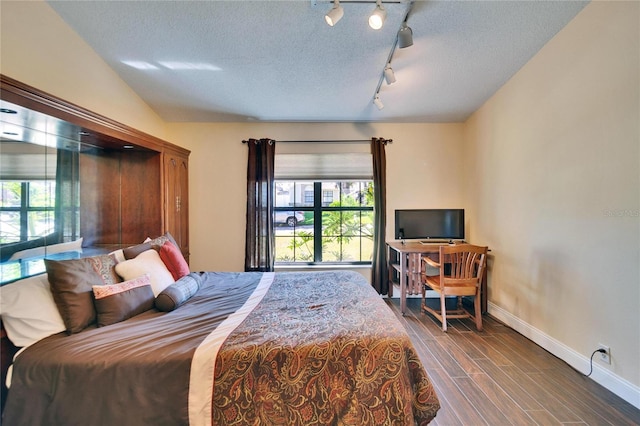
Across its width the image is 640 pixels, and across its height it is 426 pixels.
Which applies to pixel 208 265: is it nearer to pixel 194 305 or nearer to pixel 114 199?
pixel 114 199

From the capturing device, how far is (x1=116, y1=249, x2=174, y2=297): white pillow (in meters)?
1.75

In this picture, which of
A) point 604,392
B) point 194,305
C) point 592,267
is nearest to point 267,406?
point 194,305

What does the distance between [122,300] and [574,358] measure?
3.35m

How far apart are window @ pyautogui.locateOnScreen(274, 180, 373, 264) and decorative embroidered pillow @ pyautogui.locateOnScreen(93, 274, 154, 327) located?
7.01 feet

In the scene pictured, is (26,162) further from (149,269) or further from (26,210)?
(149,269)

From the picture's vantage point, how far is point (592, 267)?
1898 millimetres

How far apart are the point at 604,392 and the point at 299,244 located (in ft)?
10.3

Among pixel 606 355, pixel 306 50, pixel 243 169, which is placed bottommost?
pixel 606 355

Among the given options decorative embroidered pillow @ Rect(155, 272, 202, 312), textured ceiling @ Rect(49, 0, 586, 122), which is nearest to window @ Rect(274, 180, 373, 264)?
textured ceiling @ Rect(49, 0, 586, 122)

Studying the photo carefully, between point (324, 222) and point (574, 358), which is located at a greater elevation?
point (324, 222)

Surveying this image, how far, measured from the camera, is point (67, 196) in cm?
232

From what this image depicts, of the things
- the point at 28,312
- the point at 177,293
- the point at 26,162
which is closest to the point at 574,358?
the point at 177,293

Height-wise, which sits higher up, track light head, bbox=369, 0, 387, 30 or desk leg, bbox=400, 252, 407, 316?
track light head, bbox=369, 0, 387, 30

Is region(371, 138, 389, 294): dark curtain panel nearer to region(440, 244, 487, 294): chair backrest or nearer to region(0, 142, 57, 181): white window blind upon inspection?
region(440, 244, 487, 294): chair backrest
